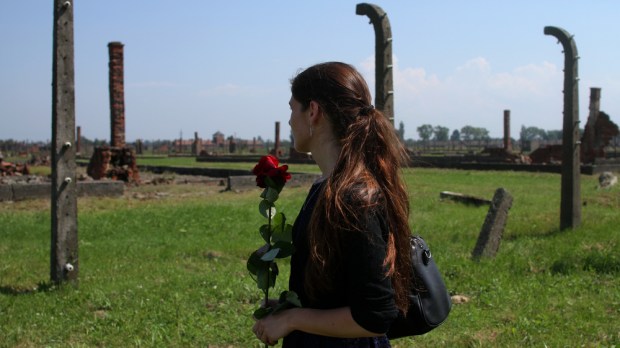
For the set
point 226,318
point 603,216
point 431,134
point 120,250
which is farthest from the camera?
point 431,134

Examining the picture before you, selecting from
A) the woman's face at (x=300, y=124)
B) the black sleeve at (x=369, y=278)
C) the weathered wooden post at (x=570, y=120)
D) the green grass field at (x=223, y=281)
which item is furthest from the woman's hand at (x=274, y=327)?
the weathered wooden post at (x=570, y=120)

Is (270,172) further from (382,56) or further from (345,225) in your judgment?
(382,56)

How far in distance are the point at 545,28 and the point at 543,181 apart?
1038 cm

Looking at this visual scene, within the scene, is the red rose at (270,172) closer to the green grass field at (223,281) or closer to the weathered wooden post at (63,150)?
the green grass field at (223,281)

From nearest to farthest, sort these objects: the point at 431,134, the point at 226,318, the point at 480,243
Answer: the point at 226,318 → the point at 480,243 → the point at 431,134

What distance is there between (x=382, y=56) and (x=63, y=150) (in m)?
3.05

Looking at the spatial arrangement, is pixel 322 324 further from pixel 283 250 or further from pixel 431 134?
pixel 431 134

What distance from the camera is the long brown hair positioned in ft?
6.44

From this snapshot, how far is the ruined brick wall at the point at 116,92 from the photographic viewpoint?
76.0 ft

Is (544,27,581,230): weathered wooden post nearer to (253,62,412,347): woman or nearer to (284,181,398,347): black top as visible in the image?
(253,62,412,347): woman

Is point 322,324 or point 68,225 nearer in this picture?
point 322,324

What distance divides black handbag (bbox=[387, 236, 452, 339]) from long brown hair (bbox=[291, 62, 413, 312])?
0.03 m

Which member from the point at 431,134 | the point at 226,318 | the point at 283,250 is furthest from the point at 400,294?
the point at 431,134

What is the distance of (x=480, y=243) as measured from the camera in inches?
296
